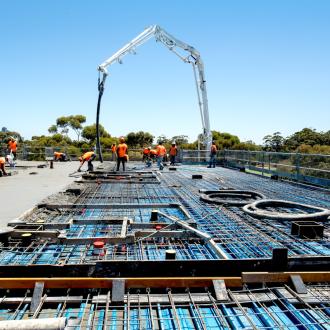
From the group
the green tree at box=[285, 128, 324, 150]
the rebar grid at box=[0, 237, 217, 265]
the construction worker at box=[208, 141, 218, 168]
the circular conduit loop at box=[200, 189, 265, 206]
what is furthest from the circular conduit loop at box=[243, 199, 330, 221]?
the green tree at box=[285, 128, 324, 150]

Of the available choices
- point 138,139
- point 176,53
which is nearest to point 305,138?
point 138,139

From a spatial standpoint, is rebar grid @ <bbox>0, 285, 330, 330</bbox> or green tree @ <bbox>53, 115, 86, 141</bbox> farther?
green tree @ <bbox>53, 115, 86, 141</bbox>

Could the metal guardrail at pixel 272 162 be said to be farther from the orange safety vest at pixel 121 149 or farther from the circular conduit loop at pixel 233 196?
the orange safety vest at pixel 121 149

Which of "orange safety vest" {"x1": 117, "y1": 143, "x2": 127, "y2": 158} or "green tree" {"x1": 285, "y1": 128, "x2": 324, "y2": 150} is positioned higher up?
"green tree" {"x1": 285, "y1": 128, "x2": 324, "y2": 150}

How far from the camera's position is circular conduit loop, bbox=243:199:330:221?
19.0ft

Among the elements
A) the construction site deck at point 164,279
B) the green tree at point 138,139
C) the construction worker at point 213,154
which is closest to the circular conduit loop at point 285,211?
the construction site deck at point 164,279

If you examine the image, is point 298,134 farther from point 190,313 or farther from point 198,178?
point 190,313

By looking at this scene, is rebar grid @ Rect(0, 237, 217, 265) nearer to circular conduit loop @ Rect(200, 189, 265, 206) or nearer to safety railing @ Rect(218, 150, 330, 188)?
circular conduit loop @ Rect(200, 189, 265, 206)

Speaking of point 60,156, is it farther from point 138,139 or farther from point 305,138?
point 305,138

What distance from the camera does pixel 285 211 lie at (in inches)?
277

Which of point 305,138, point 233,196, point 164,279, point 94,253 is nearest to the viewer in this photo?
point 164,279

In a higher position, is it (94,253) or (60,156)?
(60,156)

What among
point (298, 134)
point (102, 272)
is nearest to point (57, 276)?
point (102, 272)

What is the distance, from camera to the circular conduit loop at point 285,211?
5.79m
